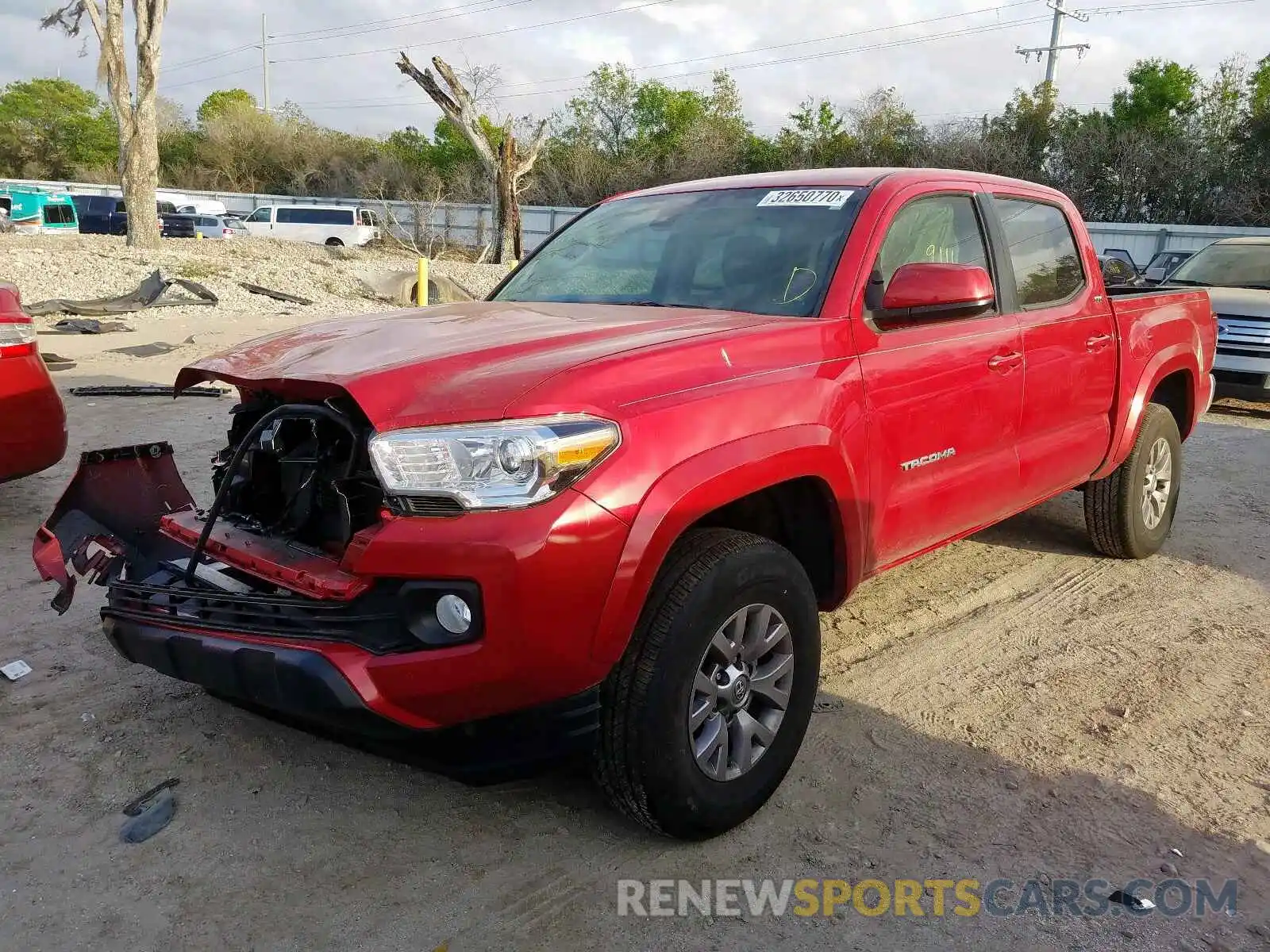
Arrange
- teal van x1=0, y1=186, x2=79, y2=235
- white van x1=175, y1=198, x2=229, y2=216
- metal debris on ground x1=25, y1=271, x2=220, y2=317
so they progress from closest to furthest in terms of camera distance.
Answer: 1. metal debris on ground x1=25, y1=271, x2=220, y2=317
2. teal van x1=0, y1=186, x2=79, y2=235
3. white van x1=175, y1=198, x2=229, y2=216

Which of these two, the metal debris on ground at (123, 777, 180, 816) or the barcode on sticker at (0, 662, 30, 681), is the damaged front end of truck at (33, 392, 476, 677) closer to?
the metal debris on ground at (123, 777, 180, 816)

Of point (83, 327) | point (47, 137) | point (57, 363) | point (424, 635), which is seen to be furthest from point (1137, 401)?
point (47, 137)

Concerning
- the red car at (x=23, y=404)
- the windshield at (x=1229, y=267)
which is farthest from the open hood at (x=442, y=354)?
the windshield at (x=1229, y=267)

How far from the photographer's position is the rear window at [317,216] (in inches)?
1336

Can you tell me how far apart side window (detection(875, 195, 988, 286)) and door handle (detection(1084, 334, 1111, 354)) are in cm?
74

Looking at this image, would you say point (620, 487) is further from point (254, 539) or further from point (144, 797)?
point (144, 797)

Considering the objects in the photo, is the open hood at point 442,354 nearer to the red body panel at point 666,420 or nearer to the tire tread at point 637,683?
the red body panel at point 666,420

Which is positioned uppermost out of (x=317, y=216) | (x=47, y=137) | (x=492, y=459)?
(x=47, y=137)

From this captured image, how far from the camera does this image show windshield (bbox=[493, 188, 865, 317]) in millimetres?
3396

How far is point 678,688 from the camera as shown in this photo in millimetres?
2508

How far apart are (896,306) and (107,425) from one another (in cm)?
651

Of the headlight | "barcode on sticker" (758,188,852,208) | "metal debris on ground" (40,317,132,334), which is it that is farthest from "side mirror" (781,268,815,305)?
"metal debris on ground" (40,317,132,334)

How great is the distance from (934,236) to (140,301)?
13.4 metres

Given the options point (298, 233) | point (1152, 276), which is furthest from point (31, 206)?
point (1152, 276)
